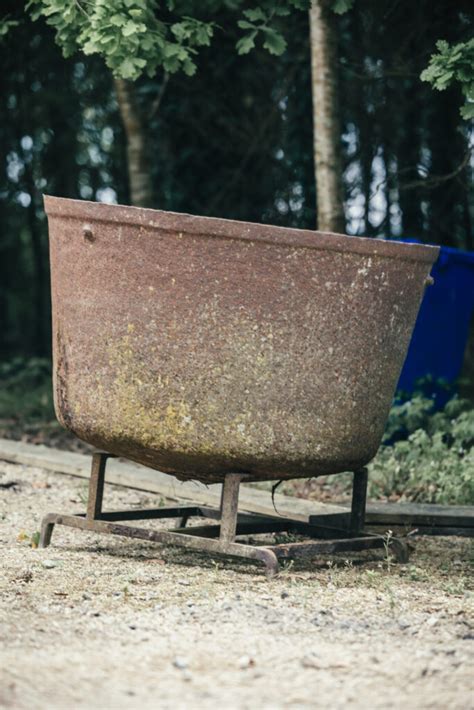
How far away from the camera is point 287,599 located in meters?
3.43

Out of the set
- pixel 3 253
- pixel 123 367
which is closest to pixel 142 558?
pixel 123 367

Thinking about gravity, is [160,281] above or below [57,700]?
above

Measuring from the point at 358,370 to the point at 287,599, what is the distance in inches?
33.8

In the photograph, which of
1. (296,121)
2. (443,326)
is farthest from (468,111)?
(296,121)

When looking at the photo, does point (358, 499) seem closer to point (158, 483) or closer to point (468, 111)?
point (468, 111)

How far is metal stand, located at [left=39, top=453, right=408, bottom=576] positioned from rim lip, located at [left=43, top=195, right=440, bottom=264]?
2.77ft

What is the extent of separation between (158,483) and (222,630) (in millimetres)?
2646

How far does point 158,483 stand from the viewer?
5.62m

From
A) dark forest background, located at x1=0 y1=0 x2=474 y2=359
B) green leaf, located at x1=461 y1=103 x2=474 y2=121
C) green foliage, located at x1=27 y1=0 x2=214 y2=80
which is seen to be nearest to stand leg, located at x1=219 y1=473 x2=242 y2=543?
green leaf, located at x1=461 y1=103 x2=474 y2=121

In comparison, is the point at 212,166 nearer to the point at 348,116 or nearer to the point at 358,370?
the point at 348,116

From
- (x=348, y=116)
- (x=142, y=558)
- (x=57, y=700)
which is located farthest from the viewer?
(x=348, y=116)

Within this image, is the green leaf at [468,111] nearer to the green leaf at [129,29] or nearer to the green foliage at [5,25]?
the green leaf at [129,29]

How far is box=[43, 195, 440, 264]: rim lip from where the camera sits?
11.8 ft

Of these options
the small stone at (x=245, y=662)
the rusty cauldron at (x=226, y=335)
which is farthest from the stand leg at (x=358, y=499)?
the small stone at (x=245, y=662)
